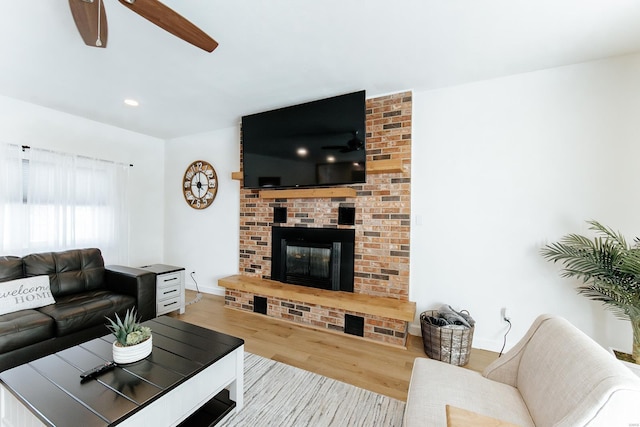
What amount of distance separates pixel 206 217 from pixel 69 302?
6.31 feet

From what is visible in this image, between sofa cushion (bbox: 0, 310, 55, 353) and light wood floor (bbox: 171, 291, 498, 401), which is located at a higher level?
sofa cushion (bbox: 0, 310, 55, 353)

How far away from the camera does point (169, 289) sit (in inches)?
124

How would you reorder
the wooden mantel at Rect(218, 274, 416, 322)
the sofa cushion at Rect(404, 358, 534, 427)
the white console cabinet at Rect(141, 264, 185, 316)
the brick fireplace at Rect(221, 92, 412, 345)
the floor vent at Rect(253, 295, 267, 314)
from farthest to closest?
the floor vent at Rect(253, 295, 267, 314), the white console cabinet at Rect(141, 264, 185, 316), the brick fireplace at Rect(221, 92, 412, 345), the wooden mantel at Rect(218, 274, 416, 322), the sofa cushion at Rect(404, 358, 534, 427)

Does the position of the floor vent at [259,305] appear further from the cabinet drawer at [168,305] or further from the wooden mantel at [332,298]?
the cabinet drawer at [168,305]

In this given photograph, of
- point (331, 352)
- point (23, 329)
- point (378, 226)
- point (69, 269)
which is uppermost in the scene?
point (378, 226)

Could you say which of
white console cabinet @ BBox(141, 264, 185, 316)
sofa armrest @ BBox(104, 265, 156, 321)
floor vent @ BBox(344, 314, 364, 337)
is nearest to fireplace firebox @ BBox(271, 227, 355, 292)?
floor vent @ BBox(344, 314, 364, 337)

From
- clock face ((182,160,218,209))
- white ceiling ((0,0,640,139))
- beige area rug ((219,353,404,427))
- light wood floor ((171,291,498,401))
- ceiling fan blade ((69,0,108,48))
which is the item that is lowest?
light wood floor ((171,291,498,401))

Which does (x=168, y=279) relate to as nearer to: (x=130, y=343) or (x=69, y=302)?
(x=69, y=302)

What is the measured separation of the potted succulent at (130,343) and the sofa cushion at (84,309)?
122 cm

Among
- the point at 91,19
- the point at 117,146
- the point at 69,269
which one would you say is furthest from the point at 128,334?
the point at 117,146

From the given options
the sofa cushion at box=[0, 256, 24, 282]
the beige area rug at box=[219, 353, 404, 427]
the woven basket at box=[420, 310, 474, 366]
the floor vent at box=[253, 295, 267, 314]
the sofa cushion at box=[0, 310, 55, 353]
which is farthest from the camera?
the floor vent at box=[253, 295, 267, 314]

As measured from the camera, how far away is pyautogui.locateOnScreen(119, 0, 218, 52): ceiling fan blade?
3.89 ft

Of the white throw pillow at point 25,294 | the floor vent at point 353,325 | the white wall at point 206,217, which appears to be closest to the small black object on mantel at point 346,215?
the floor vent at point 353,325

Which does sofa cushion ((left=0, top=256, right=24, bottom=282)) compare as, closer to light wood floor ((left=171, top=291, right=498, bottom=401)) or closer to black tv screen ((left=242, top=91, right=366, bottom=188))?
light wood floor ((left=171, top=291, right=498, bottom=401))
